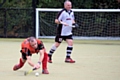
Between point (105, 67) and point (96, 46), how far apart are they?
5740 mm

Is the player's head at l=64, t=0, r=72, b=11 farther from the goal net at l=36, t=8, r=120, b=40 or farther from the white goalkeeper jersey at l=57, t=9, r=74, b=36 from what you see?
the goal net at l=36, t=8, r=120, b=40

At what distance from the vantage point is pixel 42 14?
20.3 meters

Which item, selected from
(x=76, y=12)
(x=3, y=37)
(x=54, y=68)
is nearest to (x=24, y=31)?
(x=3, y=37)

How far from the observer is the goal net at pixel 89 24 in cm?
1995

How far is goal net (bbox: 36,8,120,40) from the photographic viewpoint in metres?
20.0

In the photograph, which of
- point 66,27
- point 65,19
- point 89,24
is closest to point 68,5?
point 65,19

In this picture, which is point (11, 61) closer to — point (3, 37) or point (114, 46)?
point (114, 46)

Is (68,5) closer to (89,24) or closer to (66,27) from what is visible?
(66,27)

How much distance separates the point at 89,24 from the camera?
2016 centimetres

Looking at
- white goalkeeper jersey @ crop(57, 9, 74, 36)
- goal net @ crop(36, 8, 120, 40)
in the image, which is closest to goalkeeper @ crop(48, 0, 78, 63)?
white goalkeeper jersey @ crop(57, 9, 74, 36)

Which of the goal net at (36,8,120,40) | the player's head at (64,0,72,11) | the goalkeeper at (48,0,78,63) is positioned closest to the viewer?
the player's head at (64,0,72,11)

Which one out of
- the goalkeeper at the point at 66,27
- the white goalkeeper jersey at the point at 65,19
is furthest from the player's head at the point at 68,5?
the white goalkeeper jersey at the point at 65,19

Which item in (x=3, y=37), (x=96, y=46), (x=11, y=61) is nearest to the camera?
(x=11, y=61)

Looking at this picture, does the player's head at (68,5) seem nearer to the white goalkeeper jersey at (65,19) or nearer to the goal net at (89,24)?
the white goalkeeper jersey at (65,19)
